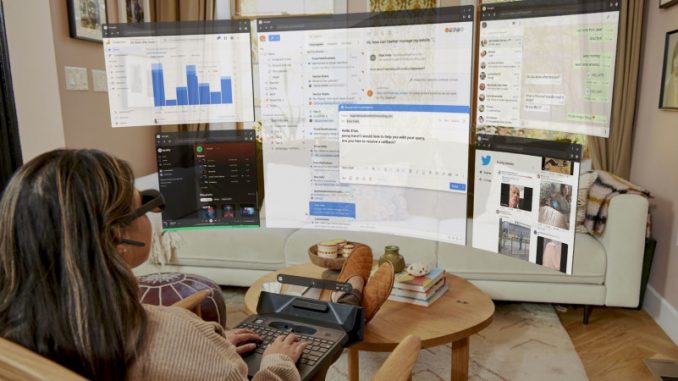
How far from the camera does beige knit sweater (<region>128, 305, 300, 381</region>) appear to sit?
78cm

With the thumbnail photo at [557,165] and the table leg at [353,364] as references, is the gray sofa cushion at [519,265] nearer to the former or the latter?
the table leg at [353,364]

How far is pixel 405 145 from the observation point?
58.9 inches

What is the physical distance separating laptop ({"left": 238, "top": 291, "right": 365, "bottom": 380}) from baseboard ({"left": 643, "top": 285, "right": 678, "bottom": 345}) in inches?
73.8

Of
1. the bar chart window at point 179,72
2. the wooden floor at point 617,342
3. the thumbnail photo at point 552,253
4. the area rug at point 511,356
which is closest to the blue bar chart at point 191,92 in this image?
the bar chart window at point 179,72

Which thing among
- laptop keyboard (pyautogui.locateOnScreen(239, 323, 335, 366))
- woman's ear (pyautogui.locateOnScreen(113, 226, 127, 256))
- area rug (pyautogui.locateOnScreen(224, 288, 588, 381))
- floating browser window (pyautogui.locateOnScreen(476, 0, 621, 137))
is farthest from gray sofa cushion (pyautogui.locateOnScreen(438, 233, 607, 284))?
woman's ear (pyautogui.locateOnScreen(113, 226, 127, 256))

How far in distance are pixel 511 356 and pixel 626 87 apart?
76.7 inches

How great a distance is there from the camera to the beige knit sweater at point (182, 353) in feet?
2.56

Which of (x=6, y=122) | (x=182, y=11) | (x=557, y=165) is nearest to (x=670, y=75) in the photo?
(x=557, y=165)

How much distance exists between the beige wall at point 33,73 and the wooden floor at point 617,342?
2.67 metres

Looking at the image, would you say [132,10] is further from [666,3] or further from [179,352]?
[666,3]

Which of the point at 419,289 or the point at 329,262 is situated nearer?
the point at 419,289

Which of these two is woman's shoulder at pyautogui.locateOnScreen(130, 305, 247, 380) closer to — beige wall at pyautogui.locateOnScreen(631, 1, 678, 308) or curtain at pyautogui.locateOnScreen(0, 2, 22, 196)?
curtain at pyautogui.locateOnScreen(0, 2, 22, 196)

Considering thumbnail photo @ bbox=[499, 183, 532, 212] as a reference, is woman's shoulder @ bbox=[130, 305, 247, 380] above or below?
below

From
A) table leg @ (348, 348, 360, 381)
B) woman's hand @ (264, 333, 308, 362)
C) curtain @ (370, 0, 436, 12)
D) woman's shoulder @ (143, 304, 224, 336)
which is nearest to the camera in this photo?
woman's shoulder @ (143, 304, 224, 336)
